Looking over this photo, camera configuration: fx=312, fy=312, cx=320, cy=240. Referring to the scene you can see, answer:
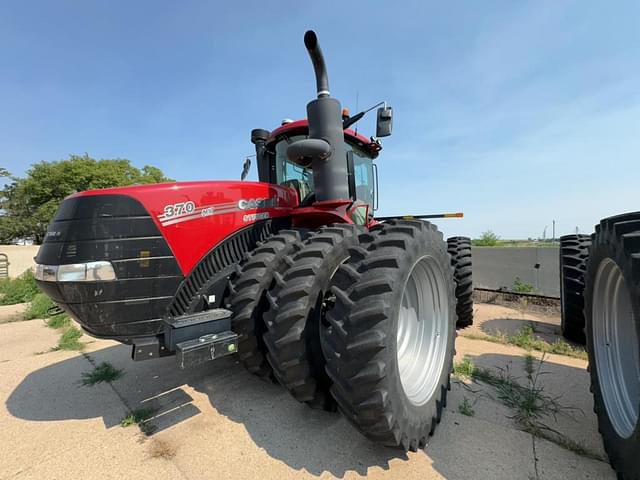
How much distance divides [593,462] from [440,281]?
50.4 inches

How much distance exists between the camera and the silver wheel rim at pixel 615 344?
6.08 feet

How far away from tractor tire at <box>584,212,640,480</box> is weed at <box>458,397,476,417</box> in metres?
0.71

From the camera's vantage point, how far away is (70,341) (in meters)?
4.24

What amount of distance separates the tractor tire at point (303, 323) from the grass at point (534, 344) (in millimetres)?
2801

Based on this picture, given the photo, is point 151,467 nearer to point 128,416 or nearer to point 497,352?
point 128,416

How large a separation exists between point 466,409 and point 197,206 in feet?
8.04

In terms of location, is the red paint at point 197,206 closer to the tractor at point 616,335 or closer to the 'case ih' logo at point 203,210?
the 'case ih' logo at point 203,210

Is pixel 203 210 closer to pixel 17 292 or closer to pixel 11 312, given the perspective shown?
pixel 11 312

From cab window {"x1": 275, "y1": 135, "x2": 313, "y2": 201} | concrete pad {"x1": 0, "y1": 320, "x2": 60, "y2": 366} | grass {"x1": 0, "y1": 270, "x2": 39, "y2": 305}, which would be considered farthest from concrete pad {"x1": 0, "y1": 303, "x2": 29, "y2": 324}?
cab window {"x1": 275, "y1": 135, "x2": 313, "y2": 201}

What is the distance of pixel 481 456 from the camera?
1.80 metres

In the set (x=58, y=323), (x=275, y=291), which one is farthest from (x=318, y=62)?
(x=58, y=323)

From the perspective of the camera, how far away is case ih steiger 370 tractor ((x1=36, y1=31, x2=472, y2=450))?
164 cm

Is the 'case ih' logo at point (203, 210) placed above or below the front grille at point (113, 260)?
above

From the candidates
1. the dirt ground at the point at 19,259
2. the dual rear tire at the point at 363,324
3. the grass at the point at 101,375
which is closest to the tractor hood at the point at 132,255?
the dual rear tire at the point at 363,324
